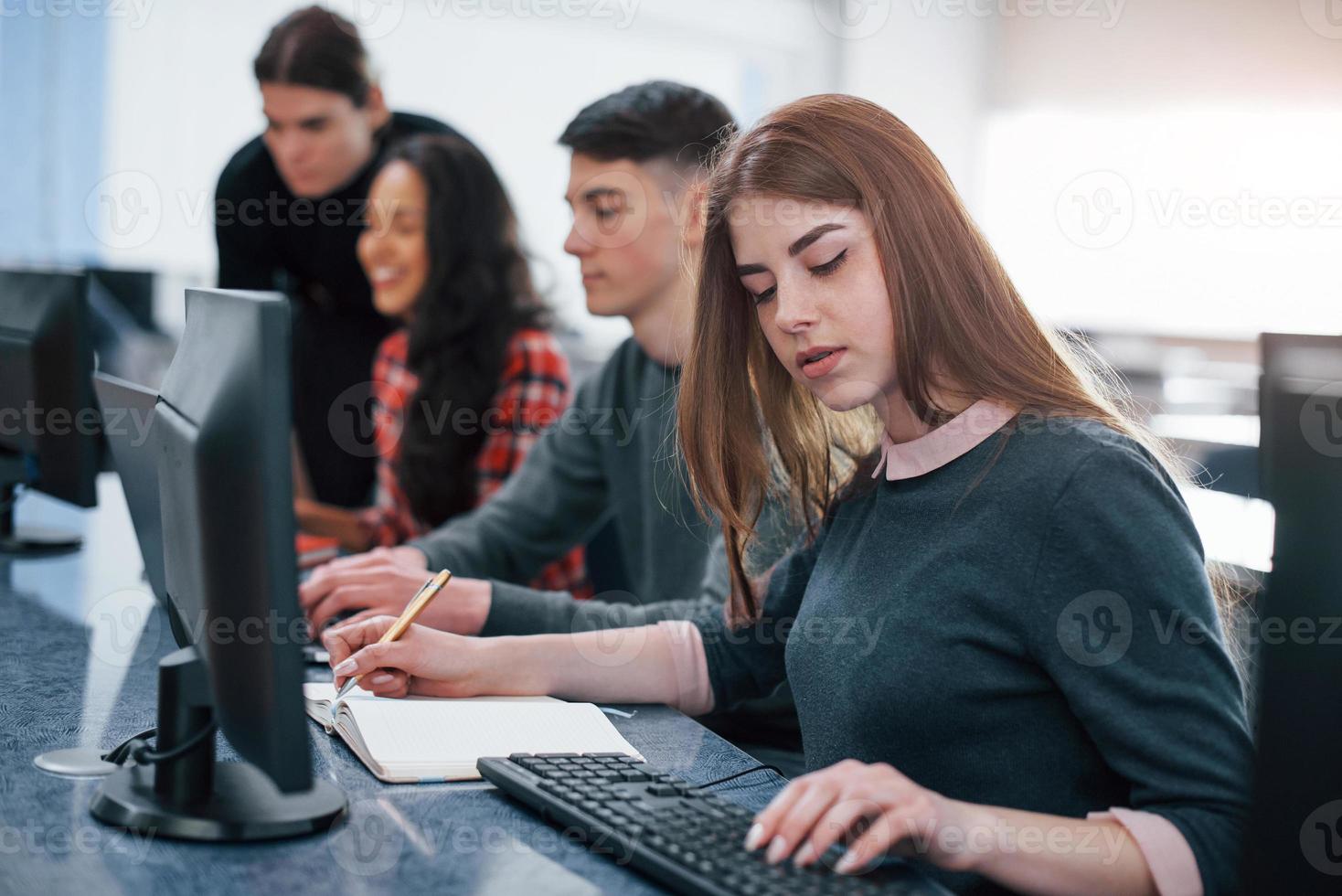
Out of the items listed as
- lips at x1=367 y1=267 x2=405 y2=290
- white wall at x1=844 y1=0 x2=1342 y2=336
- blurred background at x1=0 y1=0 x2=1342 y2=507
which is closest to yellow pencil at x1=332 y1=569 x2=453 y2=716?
lips at x1=367 y1=267 x2=405 y2=290

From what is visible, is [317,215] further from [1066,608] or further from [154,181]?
[1066,608]

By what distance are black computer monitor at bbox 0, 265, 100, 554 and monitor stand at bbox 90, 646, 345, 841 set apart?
3.54 ft

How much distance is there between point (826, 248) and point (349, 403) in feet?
6.55

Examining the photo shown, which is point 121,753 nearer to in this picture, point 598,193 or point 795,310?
point 795,310

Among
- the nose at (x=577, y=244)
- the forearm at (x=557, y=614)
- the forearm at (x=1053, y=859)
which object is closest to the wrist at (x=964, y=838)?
the forearm at (x=1053, y=859)

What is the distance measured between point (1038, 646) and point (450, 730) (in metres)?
0.49

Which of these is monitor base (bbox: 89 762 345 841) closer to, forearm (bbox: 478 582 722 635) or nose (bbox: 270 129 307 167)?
forearm (bbox: 478 582 722 635)

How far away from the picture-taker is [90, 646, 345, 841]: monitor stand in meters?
0.86

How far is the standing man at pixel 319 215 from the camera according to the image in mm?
2691

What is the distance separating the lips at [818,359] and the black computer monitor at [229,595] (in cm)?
49

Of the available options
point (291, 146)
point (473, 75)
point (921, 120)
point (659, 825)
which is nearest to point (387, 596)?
point (659, 825)

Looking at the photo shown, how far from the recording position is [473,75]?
494 cm

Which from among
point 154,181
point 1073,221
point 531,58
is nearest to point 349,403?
point 154,181

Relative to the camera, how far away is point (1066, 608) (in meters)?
0.96
